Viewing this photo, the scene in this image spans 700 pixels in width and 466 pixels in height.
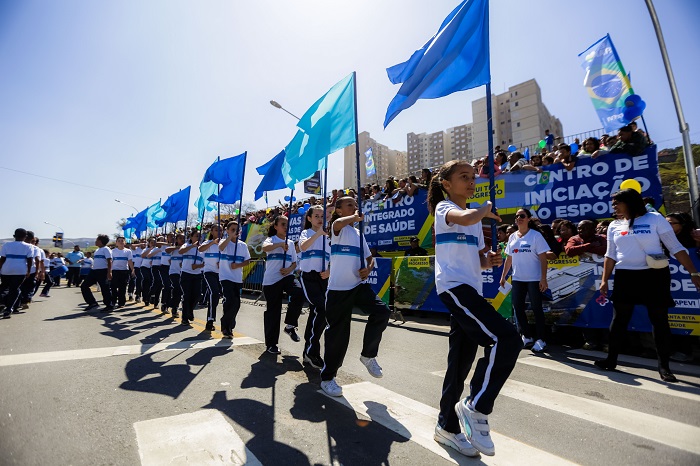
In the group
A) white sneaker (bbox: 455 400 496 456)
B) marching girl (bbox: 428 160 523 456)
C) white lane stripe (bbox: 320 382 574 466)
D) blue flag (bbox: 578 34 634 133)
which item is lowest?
white lane stripe (bbox: 320 382 574 466)

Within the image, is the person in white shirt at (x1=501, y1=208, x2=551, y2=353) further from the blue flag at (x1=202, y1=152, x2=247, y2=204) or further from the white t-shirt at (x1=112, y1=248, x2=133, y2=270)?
the white t-shirt at (x1=112, y1=248, x2=133, y2=270)

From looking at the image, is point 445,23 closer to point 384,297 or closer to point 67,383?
point 67,383

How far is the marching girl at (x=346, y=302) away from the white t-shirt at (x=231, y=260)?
3.35 meters

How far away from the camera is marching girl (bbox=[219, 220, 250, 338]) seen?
21.0 feet

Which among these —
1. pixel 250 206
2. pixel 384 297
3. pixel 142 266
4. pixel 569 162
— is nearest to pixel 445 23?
pixel 569 162

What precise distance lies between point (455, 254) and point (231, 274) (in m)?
4.96

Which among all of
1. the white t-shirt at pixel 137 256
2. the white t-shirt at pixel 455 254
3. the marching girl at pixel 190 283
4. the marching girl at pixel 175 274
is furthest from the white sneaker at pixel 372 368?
the white t-shirt at pixel 137 256

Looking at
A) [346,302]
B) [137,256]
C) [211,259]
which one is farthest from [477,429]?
[137,256]

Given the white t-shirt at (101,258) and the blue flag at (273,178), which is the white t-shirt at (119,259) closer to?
the white t-shirt at (101,258)

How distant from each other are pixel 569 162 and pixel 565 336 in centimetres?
391

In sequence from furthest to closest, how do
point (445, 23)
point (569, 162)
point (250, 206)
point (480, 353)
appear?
point (250, 206) < point (569, 162) < point (480, 353) < point (445, 23)

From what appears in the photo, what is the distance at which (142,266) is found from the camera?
40.6 ft

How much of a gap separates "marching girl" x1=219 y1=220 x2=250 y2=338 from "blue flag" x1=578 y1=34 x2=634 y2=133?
8.24m

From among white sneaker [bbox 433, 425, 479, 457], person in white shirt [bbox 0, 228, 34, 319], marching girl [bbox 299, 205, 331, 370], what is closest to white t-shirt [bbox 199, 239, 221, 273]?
marching girl [bbox 299, 205, 331, 370]
